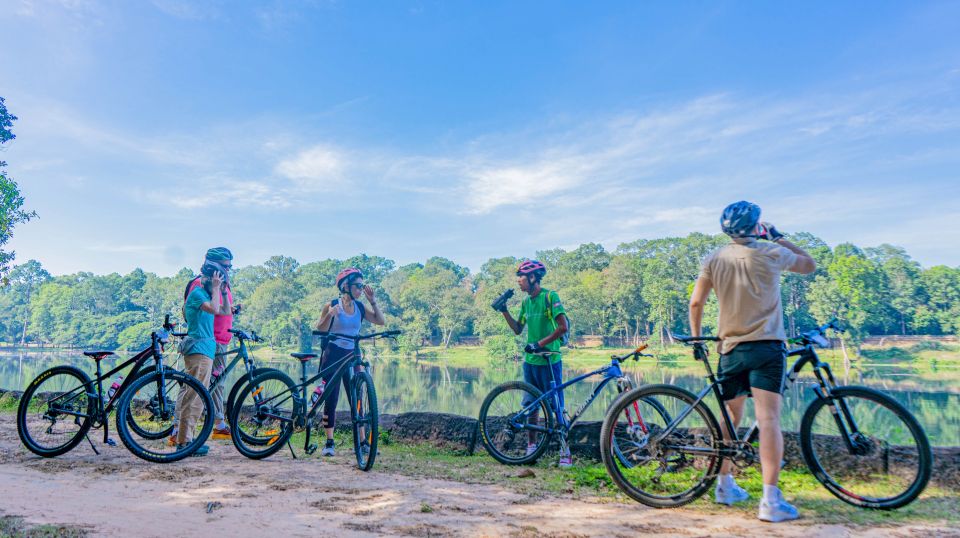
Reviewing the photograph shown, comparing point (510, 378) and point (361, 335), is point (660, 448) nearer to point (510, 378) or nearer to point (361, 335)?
point (361, 335)

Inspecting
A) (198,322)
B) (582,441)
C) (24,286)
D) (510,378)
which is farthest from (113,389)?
(24,286)

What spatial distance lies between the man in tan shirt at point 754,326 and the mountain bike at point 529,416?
0.95 meters

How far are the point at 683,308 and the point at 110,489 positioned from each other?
49741mm

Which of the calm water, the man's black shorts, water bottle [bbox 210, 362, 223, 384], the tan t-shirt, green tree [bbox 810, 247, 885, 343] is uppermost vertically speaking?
green tree [bbox 810, 247, 885, 343]

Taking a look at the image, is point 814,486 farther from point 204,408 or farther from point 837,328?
point 204,408

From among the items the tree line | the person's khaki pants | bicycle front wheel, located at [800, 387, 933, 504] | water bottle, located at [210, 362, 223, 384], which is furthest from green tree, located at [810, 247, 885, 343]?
the person's khaki pants

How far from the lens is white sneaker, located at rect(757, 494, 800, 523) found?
272 centimetres

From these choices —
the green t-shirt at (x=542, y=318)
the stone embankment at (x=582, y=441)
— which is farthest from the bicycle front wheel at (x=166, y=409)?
the green t-shirt at (x=542, y=318)

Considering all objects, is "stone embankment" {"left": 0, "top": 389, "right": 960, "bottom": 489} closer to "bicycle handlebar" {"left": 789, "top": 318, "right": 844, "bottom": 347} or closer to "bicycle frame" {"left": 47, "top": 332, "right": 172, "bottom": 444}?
"bicycle handlebar" {"left": 789, "top": 318, "right": 844, "bottom": 347}

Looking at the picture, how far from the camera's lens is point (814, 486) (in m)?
3.37

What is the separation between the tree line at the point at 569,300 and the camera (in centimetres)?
4553

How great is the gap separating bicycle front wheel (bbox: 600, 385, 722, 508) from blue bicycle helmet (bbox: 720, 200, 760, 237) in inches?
38.3

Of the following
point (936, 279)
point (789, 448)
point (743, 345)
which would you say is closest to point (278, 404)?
point (743, 345)

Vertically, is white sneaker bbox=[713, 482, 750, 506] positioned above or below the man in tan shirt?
below
